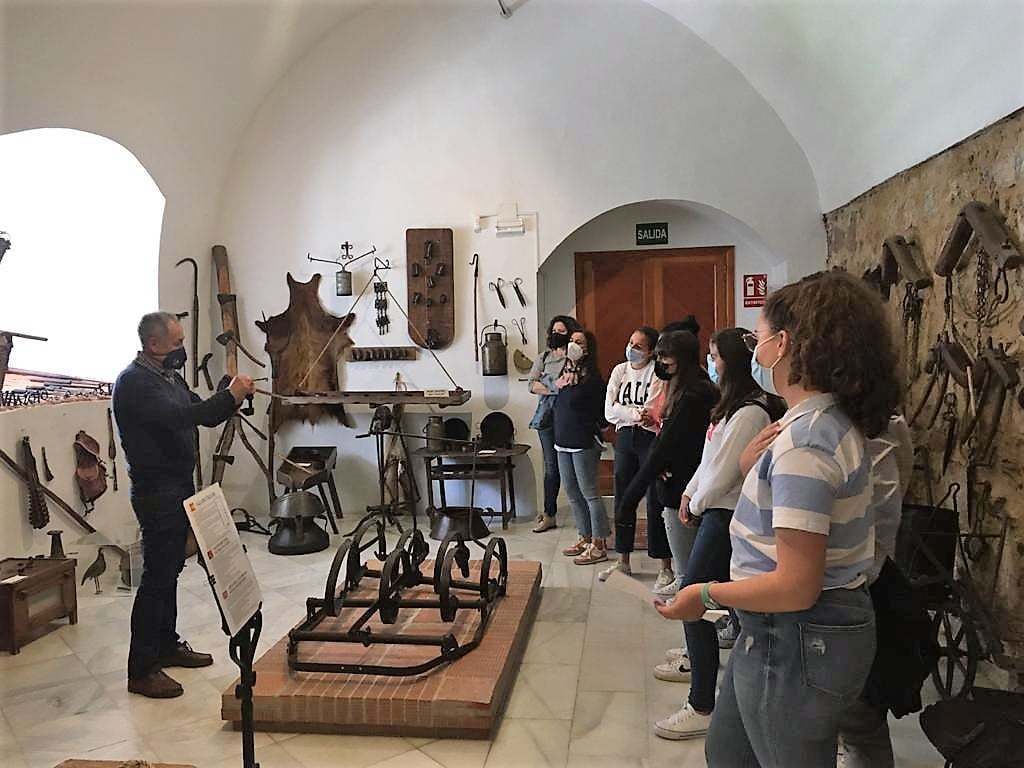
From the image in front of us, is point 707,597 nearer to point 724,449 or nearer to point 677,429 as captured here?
point 724,449

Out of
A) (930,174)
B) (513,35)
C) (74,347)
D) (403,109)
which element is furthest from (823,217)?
(74,347)

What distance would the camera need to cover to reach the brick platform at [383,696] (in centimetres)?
297

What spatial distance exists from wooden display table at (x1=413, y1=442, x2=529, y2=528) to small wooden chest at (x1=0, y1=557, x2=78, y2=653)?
2347mm

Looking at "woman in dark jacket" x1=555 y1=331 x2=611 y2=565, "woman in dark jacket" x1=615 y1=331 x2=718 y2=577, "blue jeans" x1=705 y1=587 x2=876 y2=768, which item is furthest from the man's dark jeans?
"blue jeans" x1=705 y1=587 x2=876 y2=768

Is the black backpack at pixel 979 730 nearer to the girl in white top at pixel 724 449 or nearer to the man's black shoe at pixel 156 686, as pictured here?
the girl in white top at pixel 724 449

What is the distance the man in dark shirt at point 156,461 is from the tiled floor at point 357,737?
22 cm

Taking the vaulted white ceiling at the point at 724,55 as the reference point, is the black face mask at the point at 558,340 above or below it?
below

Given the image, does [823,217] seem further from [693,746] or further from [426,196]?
[693,746]

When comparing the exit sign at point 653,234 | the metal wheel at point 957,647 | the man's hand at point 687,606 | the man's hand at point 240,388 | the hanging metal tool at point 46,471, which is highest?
the exit sign at point 653,234

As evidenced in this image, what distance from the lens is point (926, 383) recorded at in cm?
394

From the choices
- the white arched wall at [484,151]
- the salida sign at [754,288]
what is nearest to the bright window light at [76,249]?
the white arched wall at [484,151]

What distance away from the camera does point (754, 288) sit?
6.67 metres

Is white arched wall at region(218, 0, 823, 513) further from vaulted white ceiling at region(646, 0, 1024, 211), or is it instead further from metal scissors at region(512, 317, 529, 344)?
vaulted white ceiling at region(646, 0, 1024, 211)

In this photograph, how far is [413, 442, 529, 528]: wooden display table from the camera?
5840mm
